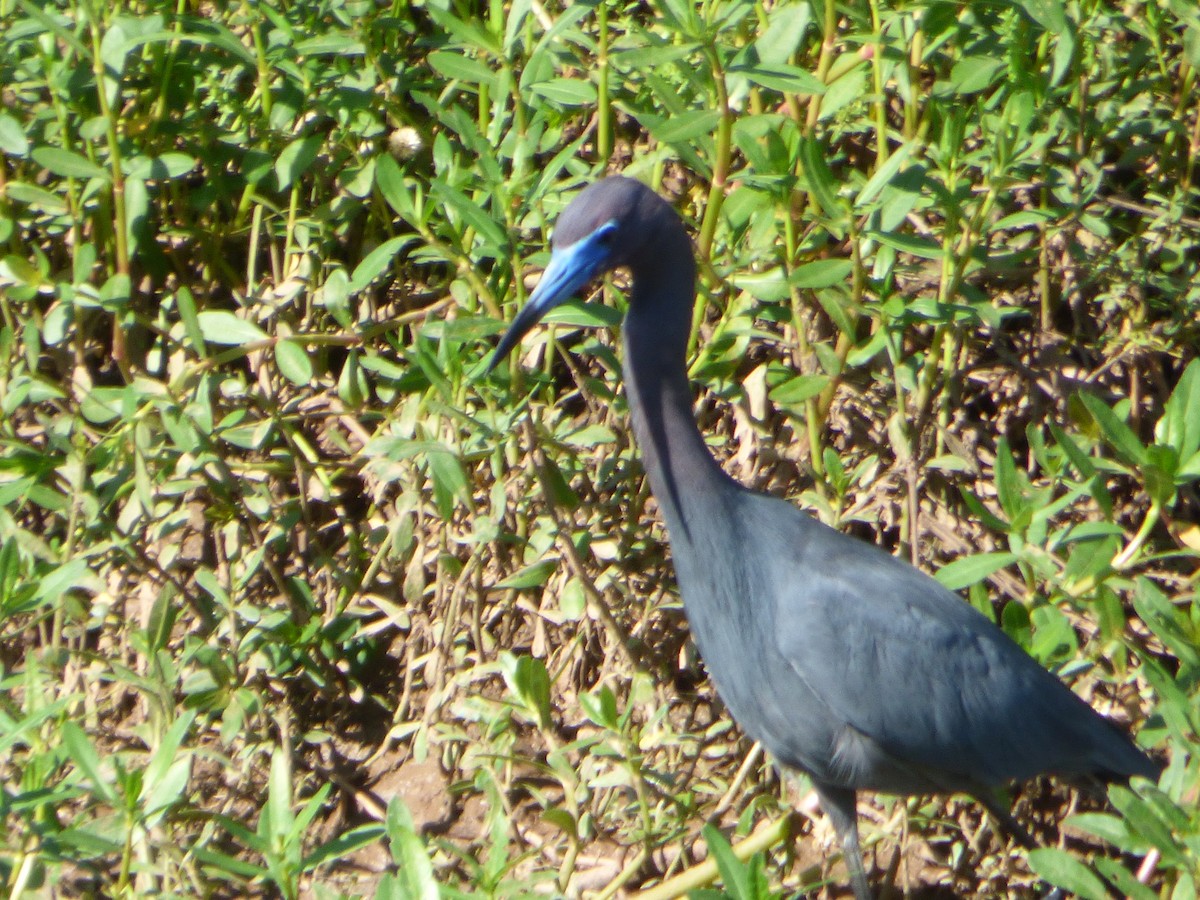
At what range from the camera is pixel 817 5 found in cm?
300

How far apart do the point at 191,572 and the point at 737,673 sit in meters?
1.57

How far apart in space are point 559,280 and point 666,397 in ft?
1.10

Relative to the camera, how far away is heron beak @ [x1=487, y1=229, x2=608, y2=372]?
2.55 metres

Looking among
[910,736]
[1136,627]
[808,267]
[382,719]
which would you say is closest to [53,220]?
[382,719]

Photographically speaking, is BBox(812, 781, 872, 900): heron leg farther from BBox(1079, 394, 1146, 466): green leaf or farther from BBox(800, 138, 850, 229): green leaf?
BBox(800, 138, 850, 229): green leaf

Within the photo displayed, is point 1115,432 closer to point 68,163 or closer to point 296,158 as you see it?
point 296,158

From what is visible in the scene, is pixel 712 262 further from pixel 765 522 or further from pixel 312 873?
pixel 312 873

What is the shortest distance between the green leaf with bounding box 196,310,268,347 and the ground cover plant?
0.02 m

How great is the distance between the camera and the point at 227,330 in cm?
310

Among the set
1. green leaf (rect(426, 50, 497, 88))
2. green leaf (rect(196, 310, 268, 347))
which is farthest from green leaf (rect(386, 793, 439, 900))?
green leaf (rect(426, 50, 497, 88))

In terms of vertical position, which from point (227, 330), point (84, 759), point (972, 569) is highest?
point (227, 330)

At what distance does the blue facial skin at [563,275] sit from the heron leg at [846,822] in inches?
43.9

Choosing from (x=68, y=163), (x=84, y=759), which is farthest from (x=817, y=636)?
(x=68, y=163)

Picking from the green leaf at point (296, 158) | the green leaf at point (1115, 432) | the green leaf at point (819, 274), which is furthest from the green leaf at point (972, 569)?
the green leaf at point (296, 158)
